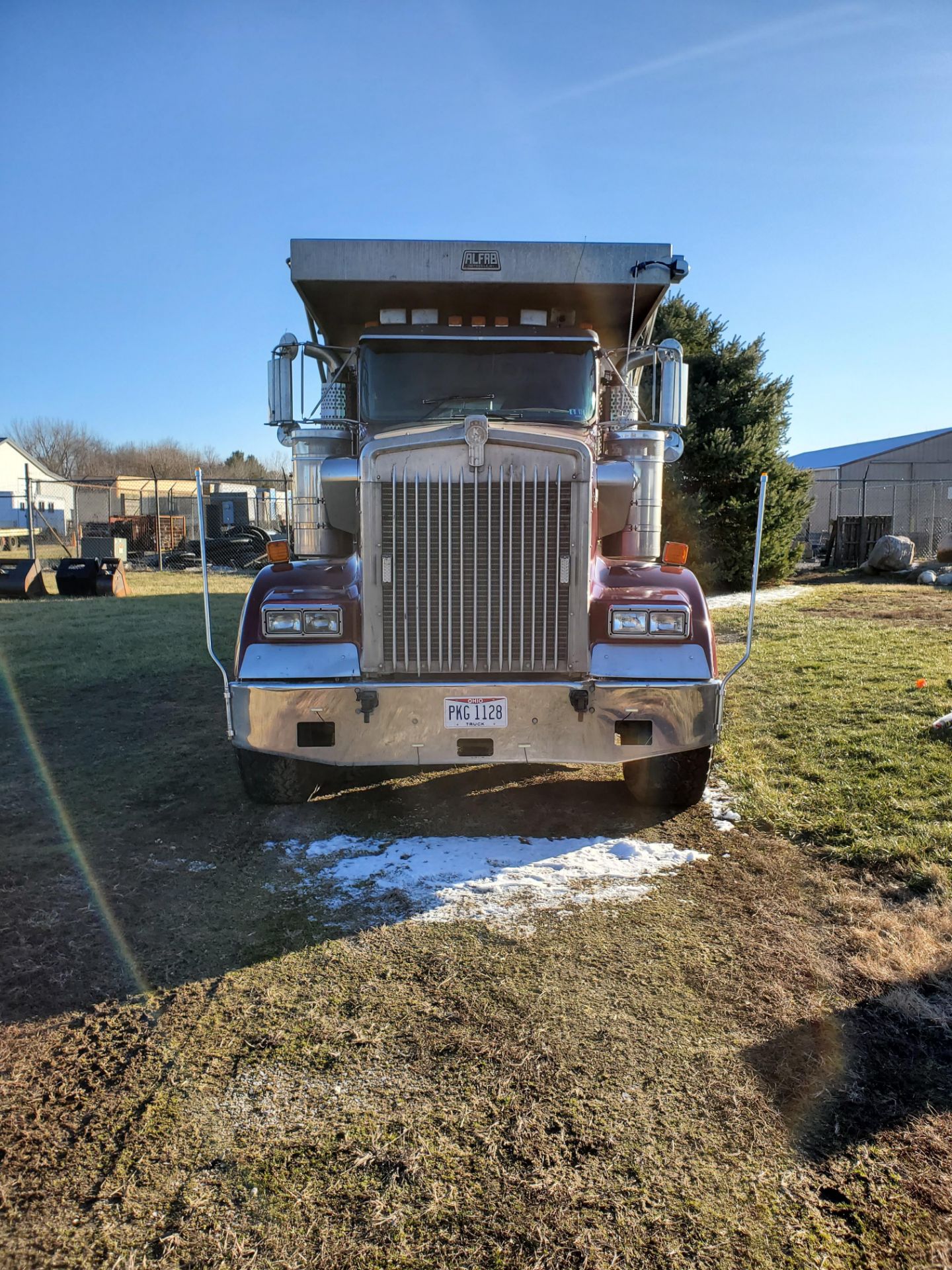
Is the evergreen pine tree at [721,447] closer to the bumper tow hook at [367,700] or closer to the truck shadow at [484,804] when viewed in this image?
the truck shadow at [484,804]

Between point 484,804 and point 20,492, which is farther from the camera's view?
point 20,492

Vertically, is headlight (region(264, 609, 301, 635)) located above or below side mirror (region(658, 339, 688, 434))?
below

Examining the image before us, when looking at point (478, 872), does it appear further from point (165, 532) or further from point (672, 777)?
point (165, 532)

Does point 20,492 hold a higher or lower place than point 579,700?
higher

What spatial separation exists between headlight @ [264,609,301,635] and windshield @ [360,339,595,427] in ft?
5.38

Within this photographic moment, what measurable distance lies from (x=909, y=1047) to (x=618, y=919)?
1192mm

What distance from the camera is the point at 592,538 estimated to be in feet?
14.8

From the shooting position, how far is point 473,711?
4223 millimetres

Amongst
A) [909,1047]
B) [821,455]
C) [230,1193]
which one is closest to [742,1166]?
[909,1047]

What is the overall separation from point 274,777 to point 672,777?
220cm

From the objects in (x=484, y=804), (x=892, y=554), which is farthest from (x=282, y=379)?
(x=892, y=554)

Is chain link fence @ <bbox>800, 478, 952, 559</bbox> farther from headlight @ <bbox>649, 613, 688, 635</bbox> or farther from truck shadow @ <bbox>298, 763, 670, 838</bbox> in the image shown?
headlight @ <bbox>649, 613, 688, 635</bbox>

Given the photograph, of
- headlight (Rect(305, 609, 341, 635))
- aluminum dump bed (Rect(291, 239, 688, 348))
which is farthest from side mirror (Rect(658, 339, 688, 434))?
headlight (Rect(305, 609, 341, 635))

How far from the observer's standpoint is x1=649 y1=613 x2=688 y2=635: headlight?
4.38 metres
